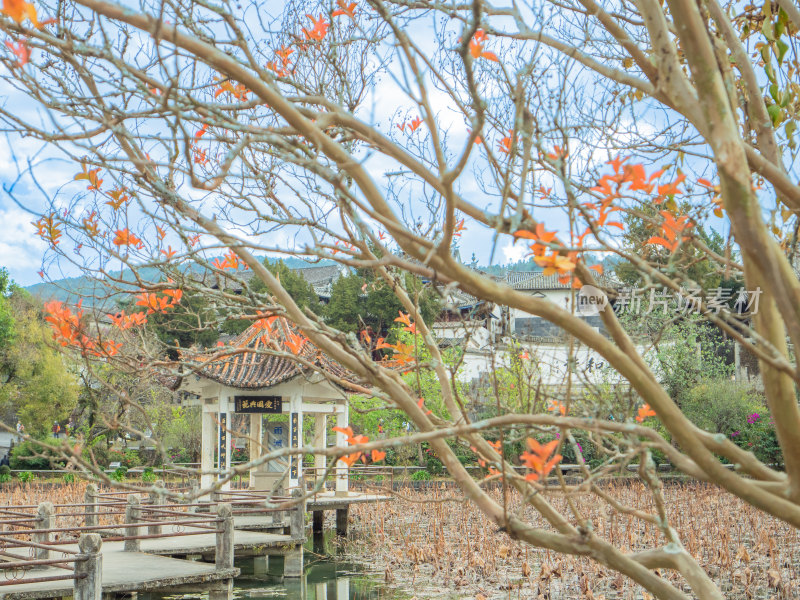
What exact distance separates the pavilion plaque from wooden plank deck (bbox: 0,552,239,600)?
4.34 meters

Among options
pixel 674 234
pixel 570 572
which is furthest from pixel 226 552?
pixel 674 234

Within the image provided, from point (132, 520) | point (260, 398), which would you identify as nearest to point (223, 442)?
point (260, 398)

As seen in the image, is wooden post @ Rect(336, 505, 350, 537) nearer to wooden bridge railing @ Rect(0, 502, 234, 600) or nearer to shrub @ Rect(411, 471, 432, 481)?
wooden bridge railing @ Rect(0, 502, 234, 600)

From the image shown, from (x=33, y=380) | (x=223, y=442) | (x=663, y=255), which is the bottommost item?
(x=223, y=442)

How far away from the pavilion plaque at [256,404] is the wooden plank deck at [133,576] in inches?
171

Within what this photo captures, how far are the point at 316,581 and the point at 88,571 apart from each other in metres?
4.47

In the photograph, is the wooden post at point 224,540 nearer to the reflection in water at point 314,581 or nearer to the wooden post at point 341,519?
the reflection in water at point 314,581

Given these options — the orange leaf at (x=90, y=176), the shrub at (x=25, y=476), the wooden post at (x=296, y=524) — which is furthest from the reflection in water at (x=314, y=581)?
the shrub at (x=25, y=476)

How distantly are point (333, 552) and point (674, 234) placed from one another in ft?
32.6

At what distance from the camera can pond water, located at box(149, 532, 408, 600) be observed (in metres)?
8.55

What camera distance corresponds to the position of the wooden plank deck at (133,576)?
5742mm

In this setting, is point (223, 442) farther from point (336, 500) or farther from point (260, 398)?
point (336, 500)

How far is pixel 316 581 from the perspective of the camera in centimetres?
949

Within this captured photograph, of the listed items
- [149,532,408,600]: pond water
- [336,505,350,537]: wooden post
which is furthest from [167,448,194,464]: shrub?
[149,532,408,600]: pond water
